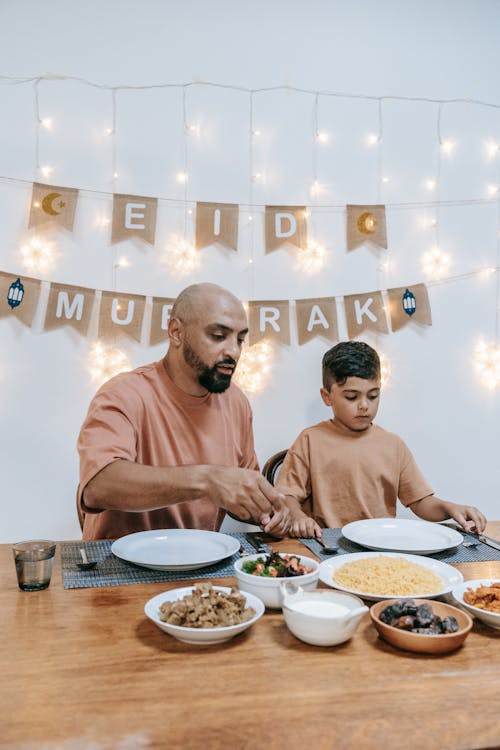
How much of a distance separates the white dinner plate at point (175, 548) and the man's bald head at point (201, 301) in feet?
2.42

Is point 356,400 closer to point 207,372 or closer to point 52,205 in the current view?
point 207,372

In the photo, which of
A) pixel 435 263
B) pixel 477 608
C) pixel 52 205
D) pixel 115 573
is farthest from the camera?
pixel 435 263

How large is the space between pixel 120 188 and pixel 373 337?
137 cm

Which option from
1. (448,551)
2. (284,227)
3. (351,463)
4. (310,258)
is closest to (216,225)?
(284,227)

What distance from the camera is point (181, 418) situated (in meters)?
2.02

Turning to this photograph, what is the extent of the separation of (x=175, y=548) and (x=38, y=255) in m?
1.64

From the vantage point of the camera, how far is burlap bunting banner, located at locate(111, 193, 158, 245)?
2705 millimetres

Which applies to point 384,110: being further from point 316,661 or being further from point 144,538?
point 316,661

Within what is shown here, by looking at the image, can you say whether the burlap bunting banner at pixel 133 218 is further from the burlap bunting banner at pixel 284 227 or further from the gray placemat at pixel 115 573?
the gray placemat at pixel 115 573

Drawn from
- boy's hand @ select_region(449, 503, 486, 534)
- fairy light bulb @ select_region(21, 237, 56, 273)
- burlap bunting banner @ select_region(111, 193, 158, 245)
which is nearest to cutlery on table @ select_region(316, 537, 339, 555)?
boy's hand @ select_region(449, 503, 486, 534)

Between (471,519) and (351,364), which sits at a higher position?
(351,364)

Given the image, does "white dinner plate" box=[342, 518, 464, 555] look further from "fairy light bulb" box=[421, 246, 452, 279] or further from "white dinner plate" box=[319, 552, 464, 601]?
"fairy light bulb" box=[421, 246, 452, 279]

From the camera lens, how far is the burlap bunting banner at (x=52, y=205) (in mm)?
2641

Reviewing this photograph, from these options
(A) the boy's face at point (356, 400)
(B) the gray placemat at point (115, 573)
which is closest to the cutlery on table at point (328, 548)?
(B) the gray placemat at point (115, 573)
